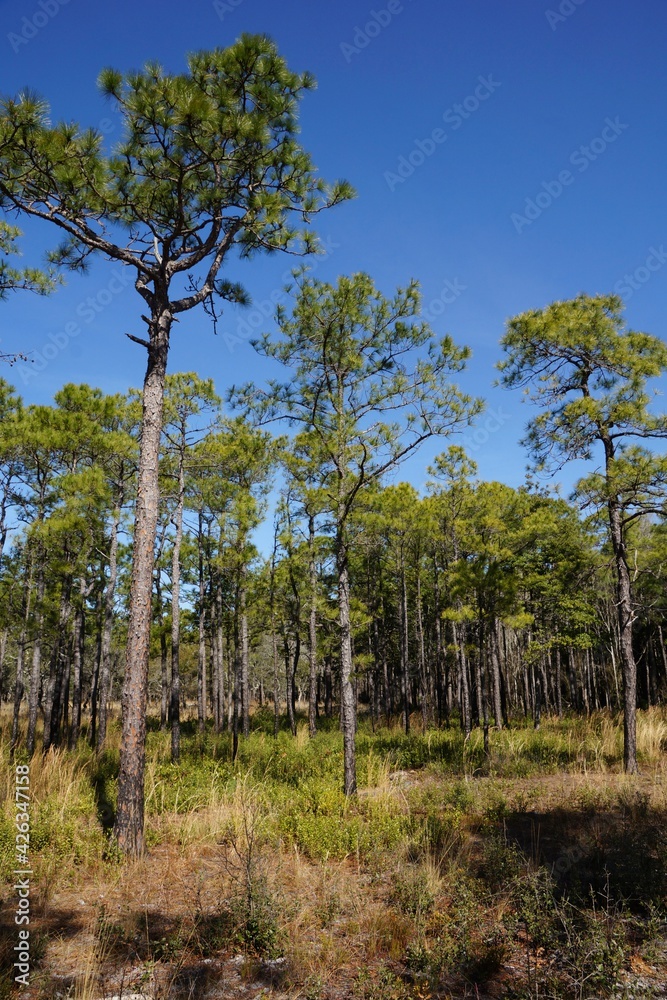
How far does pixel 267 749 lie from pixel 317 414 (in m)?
8.79

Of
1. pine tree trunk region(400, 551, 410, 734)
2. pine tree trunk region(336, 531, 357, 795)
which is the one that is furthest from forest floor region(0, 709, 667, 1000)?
pine tree trunk region(400, 551, 410, 734)

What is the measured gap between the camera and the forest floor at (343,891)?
12.0ft

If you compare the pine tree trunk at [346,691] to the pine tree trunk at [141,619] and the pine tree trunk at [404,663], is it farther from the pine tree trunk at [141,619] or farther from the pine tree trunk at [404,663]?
the pine tree trunk at [404,663]

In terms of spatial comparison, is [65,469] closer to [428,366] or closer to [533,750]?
[428,366]

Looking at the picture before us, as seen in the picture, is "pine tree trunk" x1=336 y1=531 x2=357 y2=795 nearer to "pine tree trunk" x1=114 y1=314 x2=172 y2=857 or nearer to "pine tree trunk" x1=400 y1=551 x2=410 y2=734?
"pine tree trunk" x1=114 y1=314 x2=172 y2=857

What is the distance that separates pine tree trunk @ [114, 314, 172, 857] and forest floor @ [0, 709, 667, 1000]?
0.42 meters

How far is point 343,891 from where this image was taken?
5008mm

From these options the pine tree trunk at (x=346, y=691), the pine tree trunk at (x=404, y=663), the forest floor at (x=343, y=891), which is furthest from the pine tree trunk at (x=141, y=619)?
the pine tree trunk at (x=404, y=663)

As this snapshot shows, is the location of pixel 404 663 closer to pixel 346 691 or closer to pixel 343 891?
pixel 346 691

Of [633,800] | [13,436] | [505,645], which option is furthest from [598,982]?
[505,645]

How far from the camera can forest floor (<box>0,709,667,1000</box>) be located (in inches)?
144

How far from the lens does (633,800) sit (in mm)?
7477

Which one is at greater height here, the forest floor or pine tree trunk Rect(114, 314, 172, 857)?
pine tree trunk Rect(114, 314, 172, 857)

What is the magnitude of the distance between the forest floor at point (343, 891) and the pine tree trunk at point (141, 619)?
42 cm
